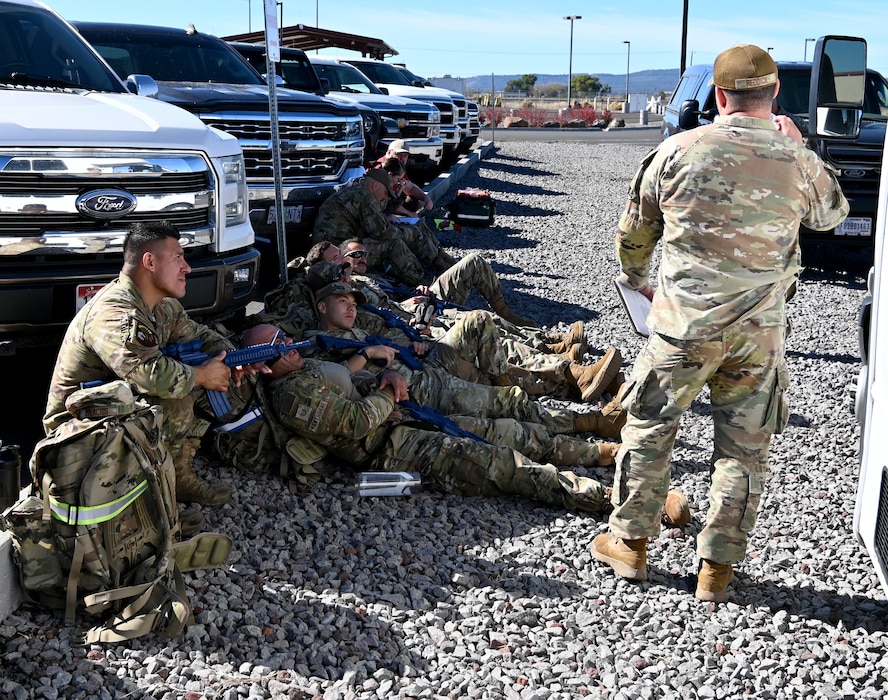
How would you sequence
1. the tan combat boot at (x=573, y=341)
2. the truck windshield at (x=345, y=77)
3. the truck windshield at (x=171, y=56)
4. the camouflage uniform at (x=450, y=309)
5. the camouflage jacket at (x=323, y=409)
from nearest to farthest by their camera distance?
the camouflage jacket at (x=323, y=409)
the camouflage uniform at (x=450, y=309)
the tan combat boot at (x=573, y=341)
the truck windshield at (x=171, y=56)
the truck windshield at (x=345, y=77)

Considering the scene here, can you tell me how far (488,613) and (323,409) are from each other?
1.29 metres

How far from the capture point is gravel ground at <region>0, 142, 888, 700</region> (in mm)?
3234

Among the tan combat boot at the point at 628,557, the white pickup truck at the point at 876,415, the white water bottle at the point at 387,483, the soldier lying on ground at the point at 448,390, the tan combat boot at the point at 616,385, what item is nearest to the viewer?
the white pickup truck at the point at 876,415

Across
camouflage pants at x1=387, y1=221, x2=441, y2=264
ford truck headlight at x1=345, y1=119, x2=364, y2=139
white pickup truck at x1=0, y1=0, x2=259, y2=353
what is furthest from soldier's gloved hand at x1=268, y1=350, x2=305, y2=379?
ford truck headlight at x1=345, y1=119, x2=364, y2=139

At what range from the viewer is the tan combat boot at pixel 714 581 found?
3.80 m

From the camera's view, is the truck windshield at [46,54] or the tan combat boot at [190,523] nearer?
the tan combat boot at [190,523]

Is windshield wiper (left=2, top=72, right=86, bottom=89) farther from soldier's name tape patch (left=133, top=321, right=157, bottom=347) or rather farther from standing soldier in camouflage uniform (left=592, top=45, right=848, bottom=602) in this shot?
standing soldier in camouflage uniform (left=592, top=45, right=848, bottom=602)

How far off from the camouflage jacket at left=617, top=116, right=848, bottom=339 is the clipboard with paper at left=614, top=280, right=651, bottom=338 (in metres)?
0.31

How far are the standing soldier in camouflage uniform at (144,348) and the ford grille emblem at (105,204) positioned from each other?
3.42 feet

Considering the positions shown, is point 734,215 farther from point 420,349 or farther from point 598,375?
point 420,349

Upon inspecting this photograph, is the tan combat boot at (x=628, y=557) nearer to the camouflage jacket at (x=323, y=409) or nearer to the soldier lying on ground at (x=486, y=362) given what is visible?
the camouflage jacket at (x=323, y=409)

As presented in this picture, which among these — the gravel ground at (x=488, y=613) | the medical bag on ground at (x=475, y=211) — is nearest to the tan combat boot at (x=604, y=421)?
the gravel ground at (x=488, y=613)

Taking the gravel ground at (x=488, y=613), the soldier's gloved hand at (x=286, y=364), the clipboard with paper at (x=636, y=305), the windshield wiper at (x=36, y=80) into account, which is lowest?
the gravel ground at (x=488, y=613)

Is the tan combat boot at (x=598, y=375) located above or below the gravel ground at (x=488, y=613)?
above
